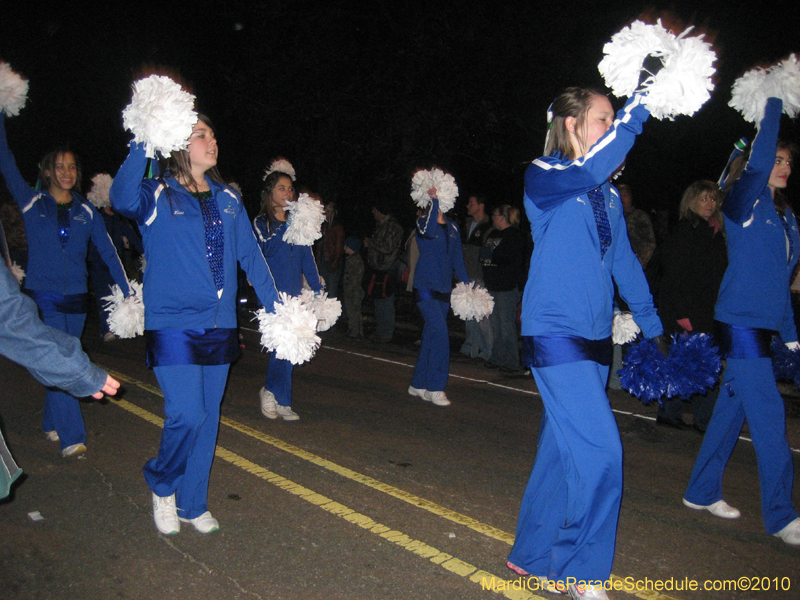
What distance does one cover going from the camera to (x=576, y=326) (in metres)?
3.03

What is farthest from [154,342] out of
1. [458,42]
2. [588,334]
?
[458,42]

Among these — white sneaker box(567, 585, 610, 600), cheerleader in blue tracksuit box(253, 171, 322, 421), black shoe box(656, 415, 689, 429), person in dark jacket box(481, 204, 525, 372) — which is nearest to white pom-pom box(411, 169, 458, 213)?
cheerleader in blue tracksuit box(253, 171, 322, 421)

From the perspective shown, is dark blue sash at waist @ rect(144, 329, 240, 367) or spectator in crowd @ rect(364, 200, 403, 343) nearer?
dark blue sash at waist @ rect(144, 329, 240, 367)

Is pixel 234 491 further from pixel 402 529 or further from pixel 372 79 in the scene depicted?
pixel 372 79

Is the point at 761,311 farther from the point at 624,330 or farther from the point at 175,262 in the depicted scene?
the point at 175,262

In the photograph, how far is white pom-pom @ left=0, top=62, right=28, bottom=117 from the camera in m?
4.55

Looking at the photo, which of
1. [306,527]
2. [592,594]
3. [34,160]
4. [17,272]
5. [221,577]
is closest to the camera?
[592,594]

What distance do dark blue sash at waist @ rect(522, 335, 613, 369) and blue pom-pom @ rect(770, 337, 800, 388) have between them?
1.79 meters

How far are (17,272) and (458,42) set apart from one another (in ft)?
39.9

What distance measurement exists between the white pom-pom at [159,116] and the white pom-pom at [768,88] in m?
3.02

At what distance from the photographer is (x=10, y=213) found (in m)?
8.27

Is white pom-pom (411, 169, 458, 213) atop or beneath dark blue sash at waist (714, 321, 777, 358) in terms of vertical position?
atop

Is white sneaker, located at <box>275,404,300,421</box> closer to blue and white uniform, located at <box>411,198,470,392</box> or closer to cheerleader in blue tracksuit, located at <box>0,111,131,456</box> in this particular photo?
blue and white uniform, located at <box>411,198,470,392</box>

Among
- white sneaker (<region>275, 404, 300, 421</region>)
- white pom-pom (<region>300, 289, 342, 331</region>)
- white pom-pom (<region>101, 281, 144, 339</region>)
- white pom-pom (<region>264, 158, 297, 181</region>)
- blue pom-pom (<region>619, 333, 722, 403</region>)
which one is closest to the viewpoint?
blue pom-pom (<region>619, 333, 722, 403</region>)
